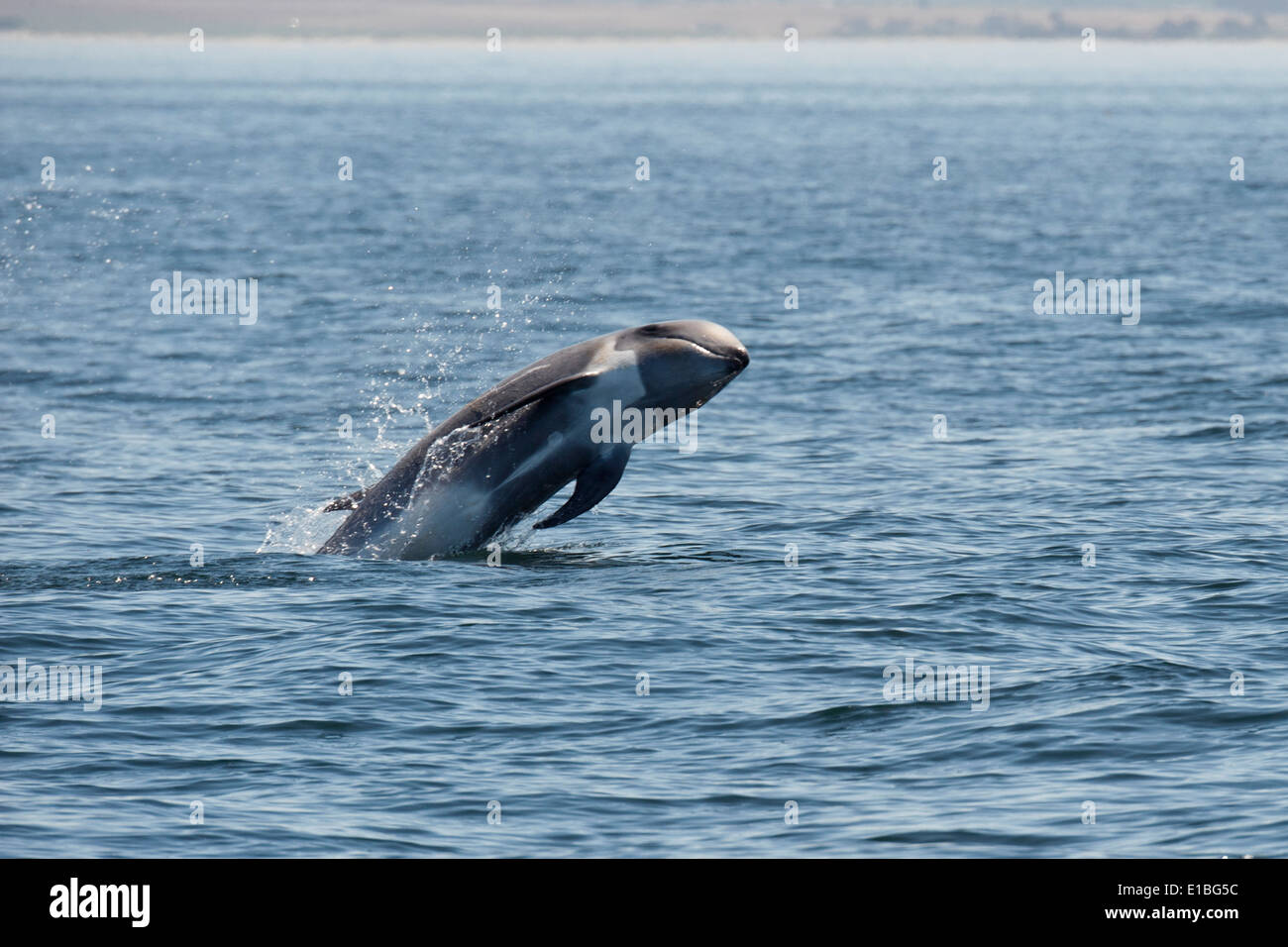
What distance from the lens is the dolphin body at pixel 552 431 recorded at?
21.5 metres

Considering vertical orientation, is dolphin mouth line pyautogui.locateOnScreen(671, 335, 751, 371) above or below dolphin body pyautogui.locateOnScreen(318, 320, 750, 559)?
above

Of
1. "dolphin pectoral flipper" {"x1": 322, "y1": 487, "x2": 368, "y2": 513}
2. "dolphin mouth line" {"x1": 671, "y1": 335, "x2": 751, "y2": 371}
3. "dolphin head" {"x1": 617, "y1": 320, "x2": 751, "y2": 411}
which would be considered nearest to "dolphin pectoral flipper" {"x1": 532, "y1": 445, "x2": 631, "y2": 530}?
"dolphin head" {"x1": 617, "y1": 320, "x2": 751, "y2": 411}

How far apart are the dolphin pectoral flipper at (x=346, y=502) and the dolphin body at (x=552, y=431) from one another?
2cm

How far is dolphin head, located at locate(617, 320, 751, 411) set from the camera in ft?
70.4

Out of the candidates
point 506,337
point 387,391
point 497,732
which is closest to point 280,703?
point 497,732

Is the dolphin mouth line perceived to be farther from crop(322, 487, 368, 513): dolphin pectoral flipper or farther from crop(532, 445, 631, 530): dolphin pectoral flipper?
crop(322, 487, 368, 513): dolphin pectoral flipper

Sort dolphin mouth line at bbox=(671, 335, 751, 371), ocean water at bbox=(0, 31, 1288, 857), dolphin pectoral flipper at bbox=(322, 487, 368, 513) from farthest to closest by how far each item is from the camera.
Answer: dolphin pectoral flipper at bbox=(322, 487, 368, 513) < dolphin mouth line at bbox=(671, 335, 751, 371) < ocean water at bbox=(0, 31, 1288, 857)

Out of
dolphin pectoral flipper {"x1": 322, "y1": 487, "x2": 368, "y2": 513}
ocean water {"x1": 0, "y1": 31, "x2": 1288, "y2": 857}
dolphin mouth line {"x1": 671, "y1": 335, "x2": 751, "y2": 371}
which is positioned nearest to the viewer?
ocean water {"x1": 0, "y1": 31, "x2": 1288, "y2": 857}

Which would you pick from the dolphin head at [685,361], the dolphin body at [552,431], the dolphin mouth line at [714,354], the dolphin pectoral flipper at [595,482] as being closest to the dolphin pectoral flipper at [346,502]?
the dolphin body at [552,431]

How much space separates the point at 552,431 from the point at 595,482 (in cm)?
80

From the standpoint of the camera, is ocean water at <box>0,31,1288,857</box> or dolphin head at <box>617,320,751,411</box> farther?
dolphin head at <box>617,320,751,411</box>

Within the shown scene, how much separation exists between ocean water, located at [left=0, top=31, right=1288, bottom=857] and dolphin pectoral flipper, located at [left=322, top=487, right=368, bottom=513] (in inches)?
29.2

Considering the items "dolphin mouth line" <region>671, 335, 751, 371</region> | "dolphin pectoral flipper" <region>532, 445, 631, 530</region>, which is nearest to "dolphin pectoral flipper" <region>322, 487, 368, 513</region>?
"dolphin pectoral flipper" <region>532, 445, 631, 530</region>

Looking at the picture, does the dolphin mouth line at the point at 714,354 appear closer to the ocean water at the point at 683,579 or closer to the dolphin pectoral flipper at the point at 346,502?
the ocean water at the point at 683,579
